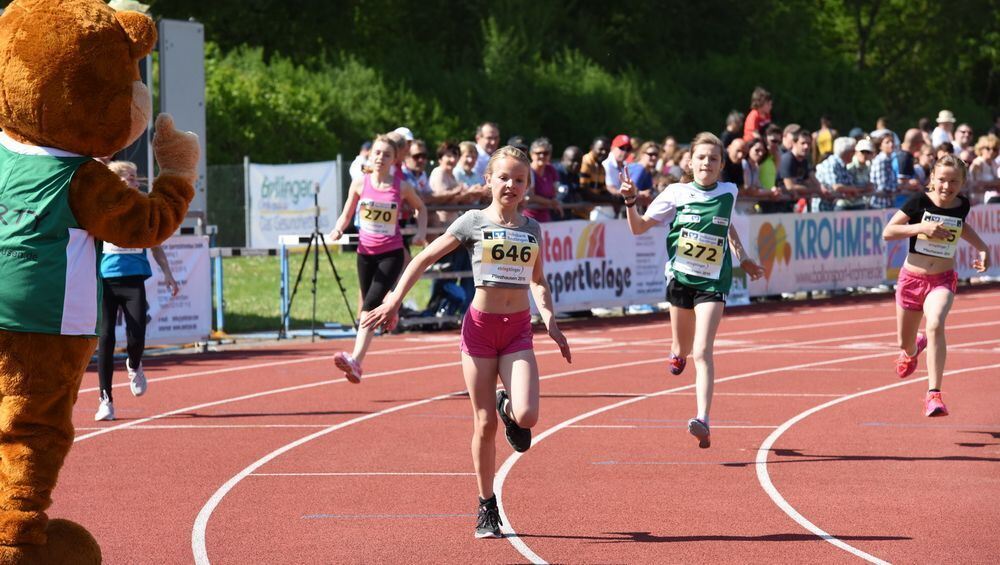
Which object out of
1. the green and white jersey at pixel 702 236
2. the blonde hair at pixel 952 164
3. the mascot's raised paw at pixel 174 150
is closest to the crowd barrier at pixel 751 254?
the green and white jersey at pixel 702 236

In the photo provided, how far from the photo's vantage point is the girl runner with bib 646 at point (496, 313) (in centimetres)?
792

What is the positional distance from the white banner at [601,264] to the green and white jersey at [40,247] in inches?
534

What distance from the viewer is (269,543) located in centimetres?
782

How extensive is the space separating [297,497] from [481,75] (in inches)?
1398

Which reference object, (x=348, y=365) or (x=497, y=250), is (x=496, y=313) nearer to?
(x=497, y=250)

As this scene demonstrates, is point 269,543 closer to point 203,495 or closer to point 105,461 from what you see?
point 203,495

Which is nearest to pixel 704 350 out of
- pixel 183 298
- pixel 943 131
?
pixel 183 298

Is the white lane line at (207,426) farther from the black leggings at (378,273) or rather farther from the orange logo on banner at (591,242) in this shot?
the orange logo on banner at (591,242)

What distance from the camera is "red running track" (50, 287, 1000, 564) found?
783 cm

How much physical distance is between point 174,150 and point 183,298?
1061 cm

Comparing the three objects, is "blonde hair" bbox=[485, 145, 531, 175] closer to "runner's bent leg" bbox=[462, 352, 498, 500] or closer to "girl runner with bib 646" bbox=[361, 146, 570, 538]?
"girl runner with bib 646" bbox=[361, 146, 570, 538]

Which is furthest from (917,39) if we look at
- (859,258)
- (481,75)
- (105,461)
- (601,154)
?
(105,461)

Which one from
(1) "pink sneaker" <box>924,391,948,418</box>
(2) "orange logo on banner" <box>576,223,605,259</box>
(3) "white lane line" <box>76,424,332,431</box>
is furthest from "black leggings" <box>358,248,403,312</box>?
(2) "orange logo on banner" <box>576,223,605,259</box>

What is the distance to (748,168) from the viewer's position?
71.9ft
